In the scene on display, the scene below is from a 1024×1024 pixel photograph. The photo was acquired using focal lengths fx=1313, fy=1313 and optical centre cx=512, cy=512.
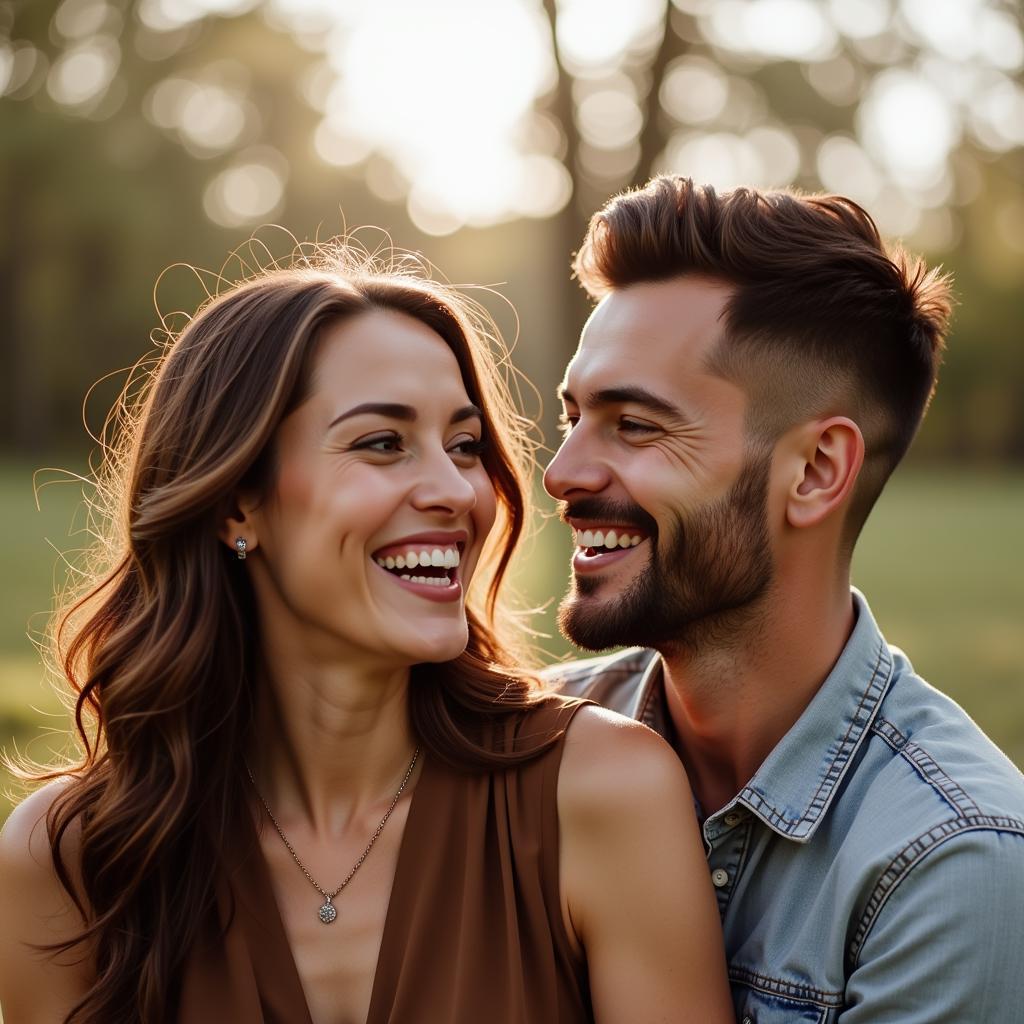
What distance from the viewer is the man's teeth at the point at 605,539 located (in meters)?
3.54

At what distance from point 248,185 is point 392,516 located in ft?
125

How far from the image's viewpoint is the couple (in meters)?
2.92

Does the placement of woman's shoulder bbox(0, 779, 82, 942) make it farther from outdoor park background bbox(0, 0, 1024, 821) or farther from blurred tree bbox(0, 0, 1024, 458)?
blurred tree bbox(0, 0, 1024, 458)

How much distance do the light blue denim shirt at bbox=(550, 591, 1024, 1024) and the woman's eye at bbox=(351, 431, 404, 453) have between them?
118cm

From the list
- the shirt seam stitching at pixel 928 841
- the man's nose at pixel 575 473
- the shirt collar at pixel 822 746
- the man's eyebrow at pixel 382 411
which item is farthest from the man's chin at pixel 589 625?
the shirt seam stitching at pixel 928 841

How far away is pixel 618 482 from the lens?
3555 millimetres

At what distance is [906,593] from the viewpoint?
52.3 ft

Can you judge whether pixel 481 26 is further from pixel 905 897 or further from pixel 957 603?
pixel 905 897

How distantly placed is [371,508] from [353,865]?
892 millimetres

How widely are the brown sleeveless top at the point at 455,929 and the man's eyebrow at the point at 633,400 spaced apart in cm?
83

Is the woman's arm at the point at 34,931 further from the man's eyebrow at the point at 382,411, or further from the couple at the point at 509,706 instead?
the man's eyebrow at the point at 382,411

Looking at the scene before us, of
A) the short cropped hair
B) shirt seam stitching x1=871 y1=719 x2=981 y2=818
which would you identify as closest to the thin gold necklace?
shirt seam stitching x1=871 y1=719 x2=981 y2=818

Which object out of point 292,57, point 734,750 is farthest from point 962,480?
point 734,750

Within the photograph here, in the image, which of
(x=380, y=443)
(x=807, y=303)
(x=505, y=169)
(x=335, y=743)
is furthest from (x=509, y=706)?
(x=505, y=169)
